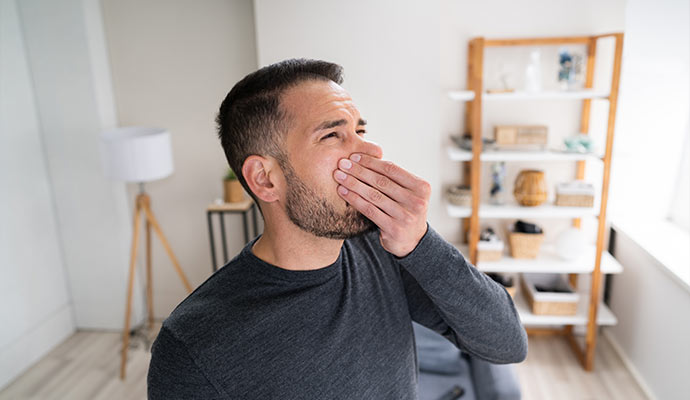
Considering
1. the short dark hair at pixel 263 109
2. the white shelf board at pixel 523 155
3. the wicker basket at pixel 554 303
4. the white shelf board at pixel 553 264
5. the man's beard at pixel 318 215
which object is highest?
the short dark hair at pixel 263 109

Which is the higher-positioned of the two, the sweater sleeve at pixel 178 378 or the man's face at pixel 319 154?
the man's face at pixel 319 154

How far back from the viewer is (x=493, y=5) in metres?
2.82

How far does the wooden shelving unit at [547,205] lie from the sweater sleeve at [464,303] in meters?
1.62

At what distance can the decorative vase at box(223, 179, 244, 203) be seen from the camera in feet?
9.99

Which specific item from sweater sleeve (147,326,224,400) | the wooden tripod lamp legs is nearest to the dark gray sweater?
sweater sleeve (147,326,224,400)

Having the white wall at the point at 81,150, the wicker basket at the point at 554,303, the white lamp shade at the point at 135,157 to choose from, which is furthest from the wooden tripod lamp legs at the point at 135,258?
the wicker basket at the point at 554,303

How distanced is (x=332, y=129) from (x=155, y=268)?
9.47 ft

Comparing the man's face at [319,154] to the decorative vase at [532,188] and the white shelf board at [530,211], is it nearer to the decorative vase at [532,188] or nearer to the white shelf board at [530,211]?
the white shelf board at [530,211]

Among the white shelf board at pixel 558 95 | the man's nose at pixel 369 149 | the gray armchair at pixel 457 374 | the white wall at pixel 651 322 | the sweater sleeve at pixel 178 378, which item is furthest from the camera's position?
the white shelf board at pixel 558 95

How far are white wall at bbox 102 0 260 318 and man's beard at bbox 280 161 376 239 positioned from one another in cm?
217

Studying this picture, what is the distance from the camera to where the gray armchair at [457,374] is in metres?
2.15

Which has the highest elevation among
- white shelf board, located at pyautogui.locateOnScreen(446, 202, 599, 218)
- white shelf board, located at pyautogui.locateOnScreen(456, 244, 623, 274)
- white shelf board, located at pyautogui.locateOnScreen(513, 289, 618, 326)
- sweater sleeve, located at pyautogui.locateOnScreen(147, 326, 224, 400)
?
sweater sleeve, located at pyautogui.locateOnScreen(147, 326, 224, 400)

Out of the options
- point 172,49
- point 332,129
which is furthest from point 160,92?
point 332,129

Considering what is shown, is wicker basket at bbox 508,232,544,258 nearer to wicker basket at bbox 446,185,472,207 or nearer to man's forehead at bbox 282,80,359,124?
wicker basket at bbox 446,185,472,207
